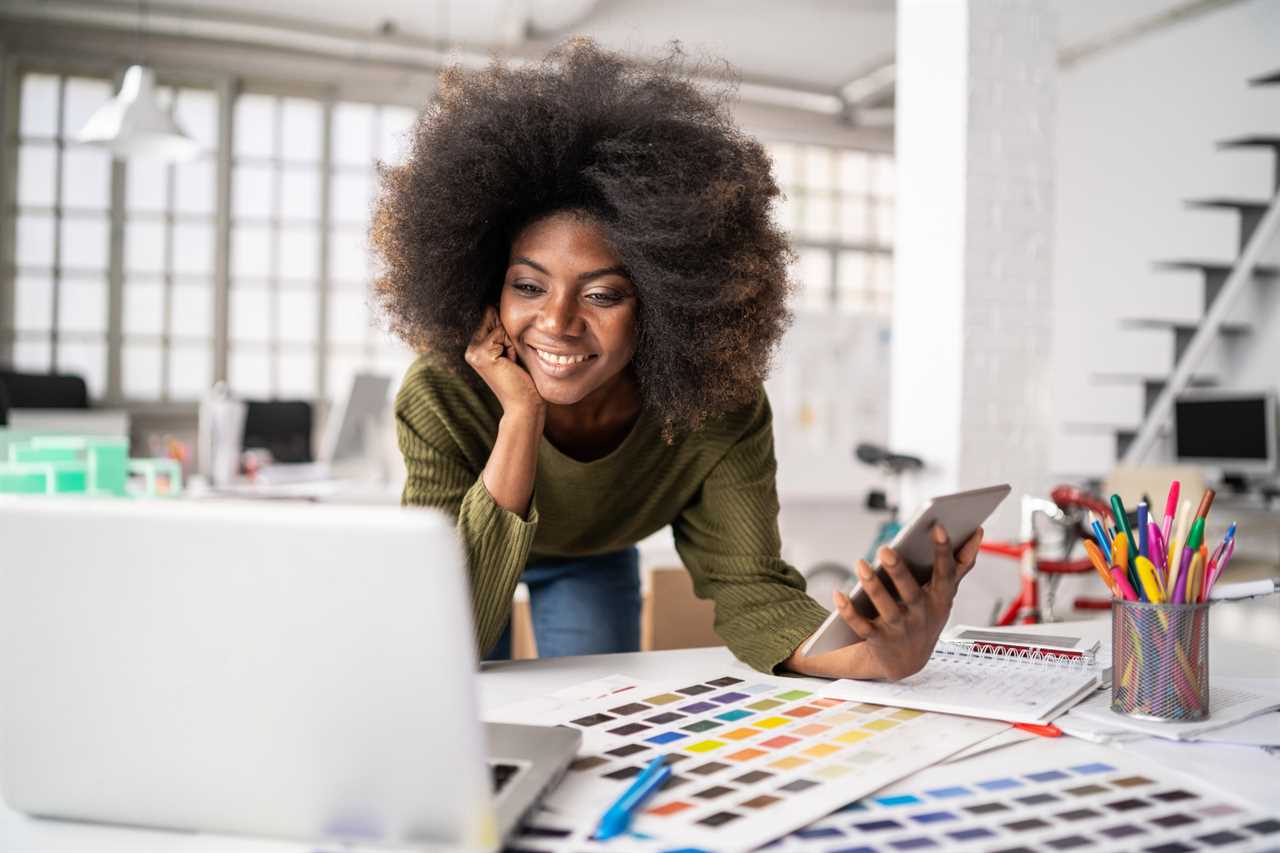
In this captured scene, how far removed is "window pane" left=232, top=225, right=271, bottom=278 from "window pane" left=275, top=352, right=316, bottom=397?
60 centimetres

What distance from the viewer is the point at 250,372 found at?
→ 7426 mm

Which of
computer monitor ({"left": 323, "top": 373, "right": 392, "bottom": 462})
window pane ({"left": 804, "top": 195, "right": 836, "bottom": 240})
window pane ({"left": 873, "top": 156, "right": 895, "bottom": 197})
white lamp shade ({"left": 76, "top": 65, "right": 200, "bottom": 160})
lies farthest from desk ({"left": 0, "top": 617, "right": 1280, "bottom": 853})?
window pane ({"left": 873, "top": 156, "right": 895, "bottom": 197})

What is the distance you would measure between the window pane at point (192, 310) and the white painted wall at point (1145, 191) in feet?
18.5

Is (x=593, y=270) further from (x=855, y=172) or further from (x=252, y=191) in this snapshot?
(x=855, y=172)

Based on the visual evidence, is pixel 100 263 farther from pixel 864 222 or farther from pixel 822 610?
pixel 822 610

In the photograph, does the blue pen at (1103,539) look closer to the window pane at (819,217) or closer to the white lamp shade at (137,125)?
the white lamp shade at (137,125)

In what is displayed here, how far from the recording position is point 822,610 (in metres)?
1.31

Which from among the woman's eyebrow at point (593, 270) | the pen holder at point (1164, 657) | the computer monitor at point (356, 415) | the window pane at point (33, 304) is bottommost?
the pen holder at point (1164, 657)

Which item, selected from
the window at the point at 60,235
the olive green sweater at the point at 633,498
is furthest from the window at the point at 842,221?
the olive green sweater at the point at 633,498

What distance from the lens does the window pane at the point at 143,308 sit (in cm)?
707

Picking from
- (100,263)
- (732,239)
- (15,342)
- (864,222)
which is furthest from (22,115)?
(732,239)

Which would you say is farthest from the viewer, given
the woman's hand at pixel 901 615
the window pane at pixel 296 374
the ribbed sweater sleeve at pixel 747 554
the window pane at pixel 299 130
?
the window pane at pixel 296 374

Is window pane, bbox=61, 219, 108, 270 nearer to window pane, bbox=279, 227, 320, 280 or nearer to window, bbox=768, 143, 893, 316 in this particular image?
window pane, bbox=279, 227, 320, 280

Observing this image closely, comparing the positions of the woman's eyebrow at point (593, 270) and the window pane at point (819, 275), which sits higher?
the window pane at point (819, 275)
